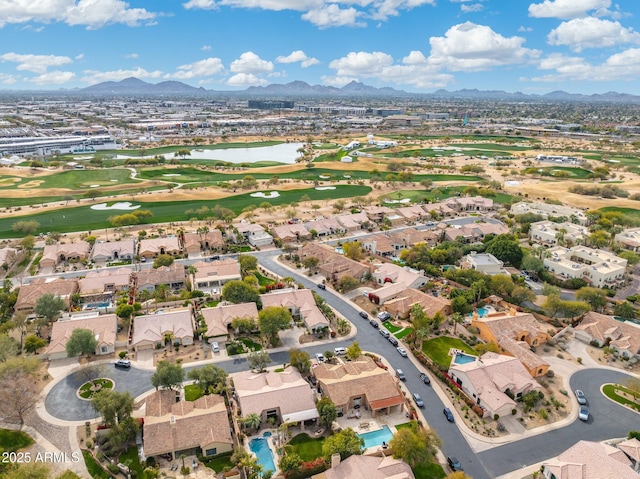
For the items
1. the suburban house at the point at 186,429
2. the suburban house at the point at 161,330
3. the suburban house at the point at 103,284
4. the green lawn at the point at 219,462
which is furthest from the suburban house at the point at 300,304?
the suburban house at the point at 103,284

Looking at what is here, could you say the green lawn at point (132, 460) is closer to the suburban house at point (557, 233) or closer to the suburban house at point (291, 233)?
the suburban house at point (291, 233)

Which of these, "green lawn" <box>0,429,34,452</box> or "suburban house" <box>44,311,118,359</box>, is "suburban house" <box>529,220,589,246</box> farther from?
"green lawn" <box>0,429,34,452</box>

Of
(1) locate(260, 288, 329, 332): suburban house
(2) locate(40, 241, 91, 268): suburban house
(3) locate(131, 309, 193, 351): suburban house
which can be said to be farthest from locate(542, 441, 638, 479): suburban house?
(2) locate(40, 241, 91, 268): suburban house

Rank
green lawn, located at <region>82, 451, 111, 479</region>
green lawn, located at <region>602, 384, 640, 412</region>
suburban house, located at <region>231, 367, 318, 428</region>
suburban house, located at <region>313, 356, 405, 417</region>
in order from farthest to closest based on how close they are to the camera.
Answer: green lawn, located at <region>602, 384, 640, 412</region> < suburban house, located at <region>313, 356, 405, 417</region> < suburban house, located at <region>231, 367, 318, 428</region> < green lawn, located at <region>82, 451, 111, 479</region>

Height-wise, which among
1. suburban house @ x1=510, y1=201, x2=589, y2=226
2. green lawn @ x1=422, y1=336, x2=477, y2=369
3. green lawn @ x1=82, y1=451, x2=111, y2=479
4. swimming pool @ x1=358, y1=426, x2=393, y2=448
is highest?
suburban house @ x1=510, y1=201, x2=589, y2=226

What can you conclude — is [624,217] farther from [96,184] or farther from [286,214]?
[96,184]

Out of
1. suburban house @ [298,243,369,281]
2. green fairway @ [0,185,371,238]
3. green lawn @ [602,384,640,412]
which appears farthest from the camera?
green fairway @ [0,185,371,238]
